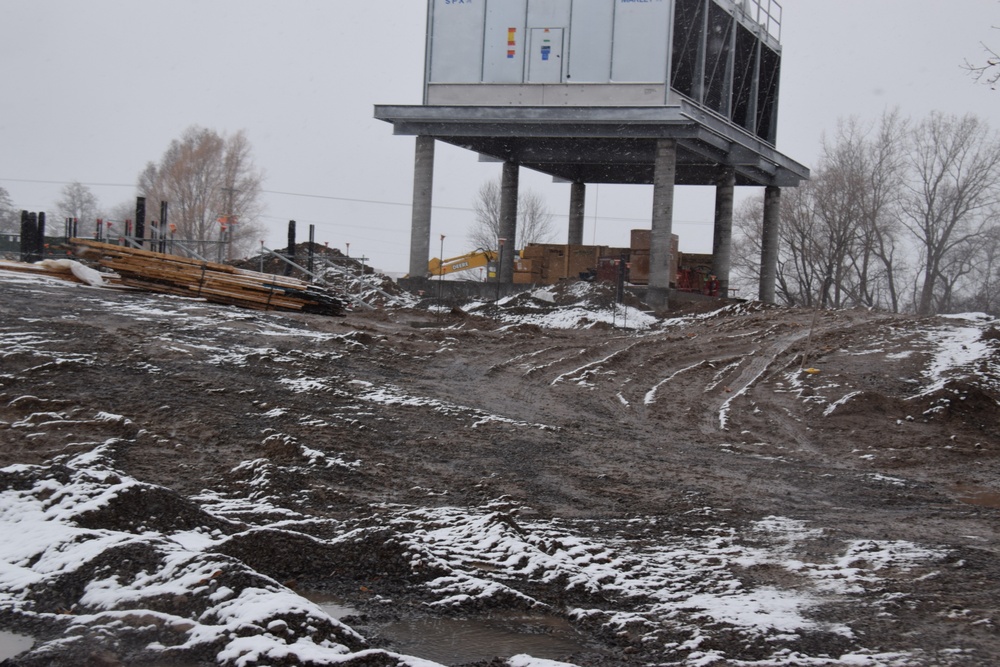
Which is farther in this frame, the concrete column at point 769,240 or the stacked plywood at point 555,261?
the concrete column at point 769,240

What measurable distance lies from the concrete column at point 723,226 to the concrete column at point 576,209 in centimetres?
746

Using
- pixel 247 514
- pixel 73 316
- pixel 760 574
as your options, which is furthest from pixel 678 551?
pixel 73 316

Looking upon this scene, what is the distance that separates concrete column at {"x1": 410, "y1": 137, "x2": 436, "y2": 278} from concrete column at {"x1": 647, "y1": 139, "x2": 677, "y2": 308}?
791cm

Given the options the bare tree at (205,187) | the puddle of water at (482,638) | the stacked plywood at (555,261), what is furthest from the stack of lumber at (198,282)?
the bare tree at (205,187)

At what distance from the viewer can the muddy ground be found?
5.02m

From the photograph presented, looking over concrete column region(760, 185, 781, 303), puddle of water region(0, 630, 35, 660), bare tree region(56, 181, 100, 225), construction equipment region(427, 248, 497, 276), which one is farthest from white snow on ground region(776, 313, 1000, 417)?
bare tree region(56, 181, 100, 225)

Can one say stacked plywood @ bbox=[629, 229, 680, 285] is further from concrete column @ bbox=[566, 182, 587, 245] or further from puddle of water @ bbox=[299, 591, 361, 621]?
puddle of water @ bbox=[299, 591, 361, 621]

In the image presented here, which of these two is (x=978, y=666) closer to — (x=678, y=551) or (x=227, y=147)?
(x=678, y=551)

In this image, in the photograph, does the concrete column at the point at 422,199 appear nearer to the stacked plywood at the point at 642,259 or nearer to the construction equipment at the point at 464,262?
the construction equipment at the point at 464,262

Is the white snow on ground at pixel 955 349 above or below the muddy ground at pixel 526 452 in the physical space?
above

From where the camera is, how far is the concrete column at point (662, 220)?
2891 cm

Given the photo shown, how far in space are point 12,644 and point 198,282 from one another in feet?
54.2

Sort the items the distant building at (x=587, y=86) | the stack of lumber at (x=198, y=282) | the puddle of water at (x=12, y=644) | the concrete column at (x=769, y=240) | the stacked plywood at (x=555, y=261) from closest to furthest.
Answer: the puddle of water at (x=12, y=644), the stack of lumber at (x=198, y=282), the distant building at (x=587, y=86), the stacked plywood at (x=555, y=261), the concrete column at (x=769, y=240)

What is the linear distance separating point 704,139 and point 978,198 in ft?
112
